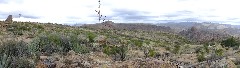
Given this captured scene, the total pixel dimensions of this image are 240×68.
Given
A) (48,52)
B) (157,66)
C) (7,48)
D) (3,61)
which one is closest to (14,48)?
(7,48)

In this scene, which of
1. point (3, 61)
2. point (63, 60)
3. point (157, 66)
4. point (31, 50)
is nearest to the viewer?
point (157, 66)

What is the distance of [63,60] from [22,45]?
11.0 ft

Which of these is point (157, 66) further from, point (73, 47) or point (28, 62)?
point (73, 47)

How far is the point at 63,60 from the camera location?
44.8ft

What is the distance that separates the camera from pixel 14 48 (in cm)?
1595

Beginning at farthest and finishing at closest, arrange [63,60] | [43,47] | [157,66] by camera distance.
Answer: [43,47]
[63,60]
[157,66]

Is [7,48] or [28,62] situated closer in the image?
[28,62]

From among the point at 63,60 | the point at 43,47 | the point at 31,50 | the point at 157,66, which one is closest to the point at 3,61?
the point at 63,60

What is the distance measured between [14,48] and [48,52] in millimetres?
2238

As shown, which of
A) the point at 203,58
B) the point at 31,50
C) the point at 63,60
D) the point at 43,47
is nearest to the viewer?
the point at 63,60

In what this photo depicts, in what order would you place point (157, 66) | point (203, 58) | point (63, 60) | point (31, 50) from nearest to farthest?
point (157, 66) → point (63, 60) → point (31, 50) → point (203, 58)

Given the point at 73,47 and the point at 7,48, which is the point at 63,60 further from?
the point at 73,47

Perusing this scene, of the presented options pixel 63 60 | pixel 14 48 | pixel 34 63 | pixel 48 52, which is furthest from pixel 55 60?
pixel 48 52

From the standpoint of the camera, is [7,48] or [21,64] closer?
[21,64]
